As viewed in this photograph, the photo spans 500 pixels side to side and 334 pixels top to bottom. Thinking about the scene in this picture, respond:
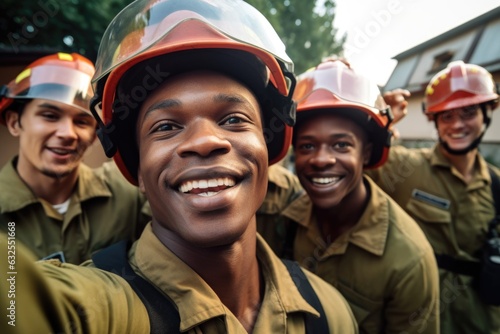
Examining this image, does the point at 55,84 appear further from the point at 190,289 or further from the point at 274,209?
the point at 190,289

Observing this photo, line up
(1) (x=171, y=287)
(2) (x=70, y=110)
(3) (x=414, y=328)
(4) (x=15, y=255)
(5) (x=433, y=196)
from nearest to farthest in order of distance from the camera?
(4) (x=15, y=255) < (1) (x=171, y=287) < (3) (x=414, y=328) < (2) (x=70, y=110) < (5) (x=433, y=196)

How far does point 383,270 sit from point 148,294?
155cm

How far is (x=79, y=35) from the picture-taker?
6.57m

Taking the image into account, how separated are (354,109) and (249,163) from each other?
1385mm

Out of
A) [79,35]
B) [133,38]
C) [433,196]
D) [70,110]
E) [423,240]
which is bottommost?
[70,110]

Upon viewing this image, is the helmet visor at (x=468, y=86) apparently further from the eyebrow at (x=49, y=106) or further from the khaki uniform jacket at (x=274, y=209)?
the eyebrow at (x=49, y=106)

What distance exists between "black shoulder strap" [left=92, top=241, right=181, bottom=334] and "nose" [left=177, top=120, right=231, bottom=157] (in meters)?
0.47

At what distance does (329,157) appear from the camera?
2.29 m

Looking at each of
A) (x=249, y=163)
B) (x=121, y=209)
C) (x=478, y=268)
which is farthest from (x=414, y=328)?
(x=121, y=209)

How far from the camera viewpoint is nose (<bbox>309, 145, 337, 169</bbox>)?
2.28m

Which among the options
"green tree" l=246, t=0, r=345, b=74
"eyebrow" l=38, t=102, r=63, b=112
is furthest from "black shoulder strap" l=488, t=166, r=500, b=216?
"green tree" l=246, t=0, r=345, b=74

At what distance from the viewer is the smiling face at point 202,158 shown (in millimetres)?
1225

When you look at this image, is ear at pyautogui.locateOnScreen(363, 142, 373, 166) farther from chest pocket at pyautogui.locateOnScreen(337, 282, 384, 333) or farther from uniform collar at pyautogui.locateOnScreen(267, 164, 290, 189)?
chest pocket at pyautogui.locateOnScreen(337, 282, 384, 333)

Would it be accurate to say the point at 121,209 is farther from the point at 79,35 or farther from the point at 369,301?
the point at 79,35
